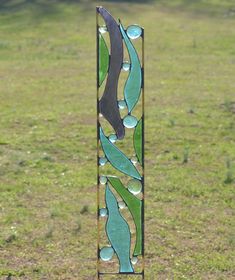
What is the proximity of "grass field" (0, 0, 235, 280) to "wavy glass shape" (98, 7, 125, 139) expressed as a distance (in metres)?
1.67

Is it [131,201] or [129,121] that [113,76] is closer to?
[129,121]

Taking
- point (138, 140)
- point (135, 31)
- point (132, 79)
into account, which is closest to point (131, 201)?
point (138, 140)

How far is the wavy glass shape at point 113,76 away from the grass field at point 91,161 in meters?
1.67

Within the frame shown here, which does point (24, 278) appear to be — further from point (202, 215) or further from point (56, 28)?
point (56, 28)

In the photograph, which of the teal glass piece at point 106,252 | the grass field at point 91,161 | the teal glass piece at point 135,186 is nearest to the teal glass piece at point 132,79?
the teal glass piece at point 135,186

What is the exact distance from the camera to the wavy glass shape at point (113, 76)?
16.9ft

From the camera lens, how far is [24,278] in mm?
6293

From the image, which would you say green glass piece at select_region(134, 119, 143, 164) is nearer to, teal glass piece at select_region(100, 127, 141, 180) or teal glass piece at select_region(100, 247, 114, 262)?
teal glass piece at select_region(100, 127, 141, 180)

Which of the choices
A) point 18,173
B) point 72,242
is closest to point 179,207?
point 72,242

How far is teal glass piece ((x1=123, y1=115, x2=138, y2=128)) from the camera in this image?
530cm

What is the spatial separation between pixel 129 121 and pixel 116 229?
807 millimetres

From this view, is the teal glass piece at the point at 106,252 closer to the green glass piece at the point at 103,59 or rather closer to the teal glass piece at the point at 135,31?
the green glass piece at the point at 103,59

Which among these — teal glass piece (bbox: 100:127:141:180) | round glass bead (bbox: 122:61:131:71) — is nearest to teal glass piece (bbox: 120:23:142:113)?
round glass bead (bbox: 122:61:131:71)

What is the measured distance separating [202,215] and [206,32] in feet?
62.5
